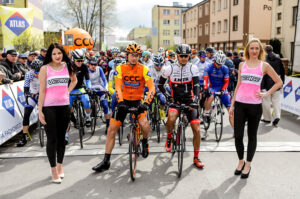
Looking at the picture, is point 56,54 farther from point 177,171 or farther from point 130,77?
point 177,171

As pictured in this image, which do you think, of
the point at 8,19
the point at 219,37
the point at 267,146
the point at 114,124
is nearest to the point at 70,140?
the point at 114,124

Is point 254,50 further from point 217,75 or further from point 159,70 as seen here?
point 159,70

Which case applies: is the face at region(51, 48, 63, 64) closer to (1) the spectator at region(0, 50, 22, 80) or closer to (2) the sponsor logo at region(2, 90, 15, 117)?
(2) the sponsor logo at region(2, 90, 15, 117)

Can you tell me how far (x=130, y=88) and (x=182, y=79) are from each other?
1016mm

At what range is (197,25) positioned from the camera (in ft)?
187

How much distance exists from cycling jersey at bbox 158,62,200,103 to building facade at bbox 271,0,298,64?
24070 mm

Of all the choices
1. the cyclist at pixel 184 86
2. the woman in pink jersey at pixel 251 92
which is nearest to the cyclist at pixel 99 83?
the cyclist at pixel 184 86

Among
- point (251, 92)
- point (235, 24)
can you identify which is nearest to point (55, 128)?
point (251, 92)

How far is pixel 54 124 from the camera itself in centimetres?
452

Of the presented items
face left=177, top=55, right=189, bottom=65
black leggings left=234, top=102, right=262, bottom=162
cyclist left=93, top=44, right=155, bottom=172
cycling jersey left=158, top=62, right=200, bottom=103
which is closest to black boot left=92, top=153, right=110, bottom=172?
cyclist left=93, top=44, right=155, bottom=172

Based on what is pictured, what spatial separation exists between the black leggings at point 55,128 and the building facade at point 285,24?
85.0 ft

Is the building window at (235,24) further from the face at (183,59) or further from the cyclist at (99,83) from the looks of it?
the face at (183,59)

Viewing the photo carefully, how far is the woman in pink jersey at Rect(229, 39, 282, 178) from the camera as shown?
15.4 feet

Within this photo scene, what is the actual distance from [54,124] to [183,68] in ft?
8.01
